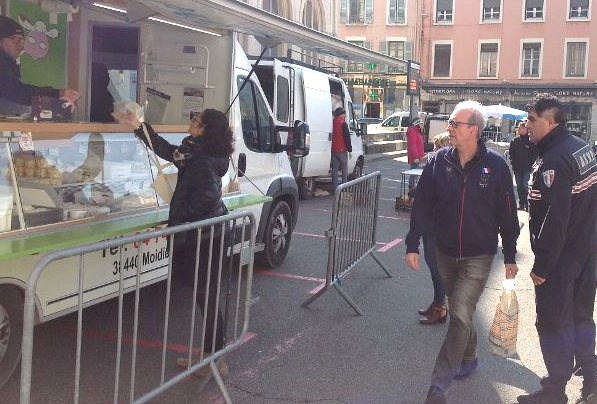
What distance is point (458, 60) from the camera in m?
44.8

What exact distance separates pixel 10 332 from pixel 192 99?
2.97 metres

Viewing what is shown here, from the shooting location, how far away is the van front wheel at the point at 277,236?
6926 millimetres

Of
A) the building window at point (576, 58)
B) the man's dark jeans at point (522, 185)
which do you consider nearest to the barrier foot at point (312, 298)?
the man's dark jeans at point (522, 185)

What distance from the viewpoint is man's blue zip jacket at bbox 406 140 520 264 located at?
147 inches

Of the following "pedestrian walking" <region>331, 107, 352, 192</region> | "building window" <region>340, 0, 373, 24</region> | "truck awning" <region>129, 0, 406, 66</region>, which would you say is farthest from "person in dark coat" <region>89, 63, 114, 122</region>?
"building window" <region>340, 0, 373, 24</region>

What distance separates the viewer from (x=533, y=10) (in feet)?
139

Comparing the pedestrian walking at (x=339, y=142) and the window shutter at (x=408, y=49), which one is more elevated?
the window shutter at (x=408, y=49)

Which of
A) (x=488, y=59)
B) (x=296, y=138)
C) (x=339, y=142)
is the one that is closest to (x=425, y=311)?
(x=296, y=138)

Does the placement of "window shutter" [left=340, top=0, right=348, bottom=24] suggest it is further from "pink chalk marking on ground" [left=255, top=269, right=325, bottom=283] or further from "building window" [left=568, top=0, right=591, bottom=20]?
"pink chalk marking on ground" [left=255, top=269, right=325, bottom=283]

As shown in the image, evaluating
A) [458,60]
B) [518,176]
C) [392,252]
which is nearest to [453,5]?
[458,60]

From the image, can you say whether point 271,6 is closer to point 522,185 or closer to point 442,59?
point 522,185

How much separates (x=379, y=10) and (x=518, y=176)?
3665cm

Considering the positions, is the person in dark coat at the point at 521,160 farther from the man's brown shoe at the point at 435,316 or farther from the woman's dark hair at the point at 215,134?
the woman's dark hair at the point at 215,134

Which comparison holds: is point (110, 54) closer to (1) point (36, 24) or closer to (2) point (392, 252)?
(1) point (36, 24)
